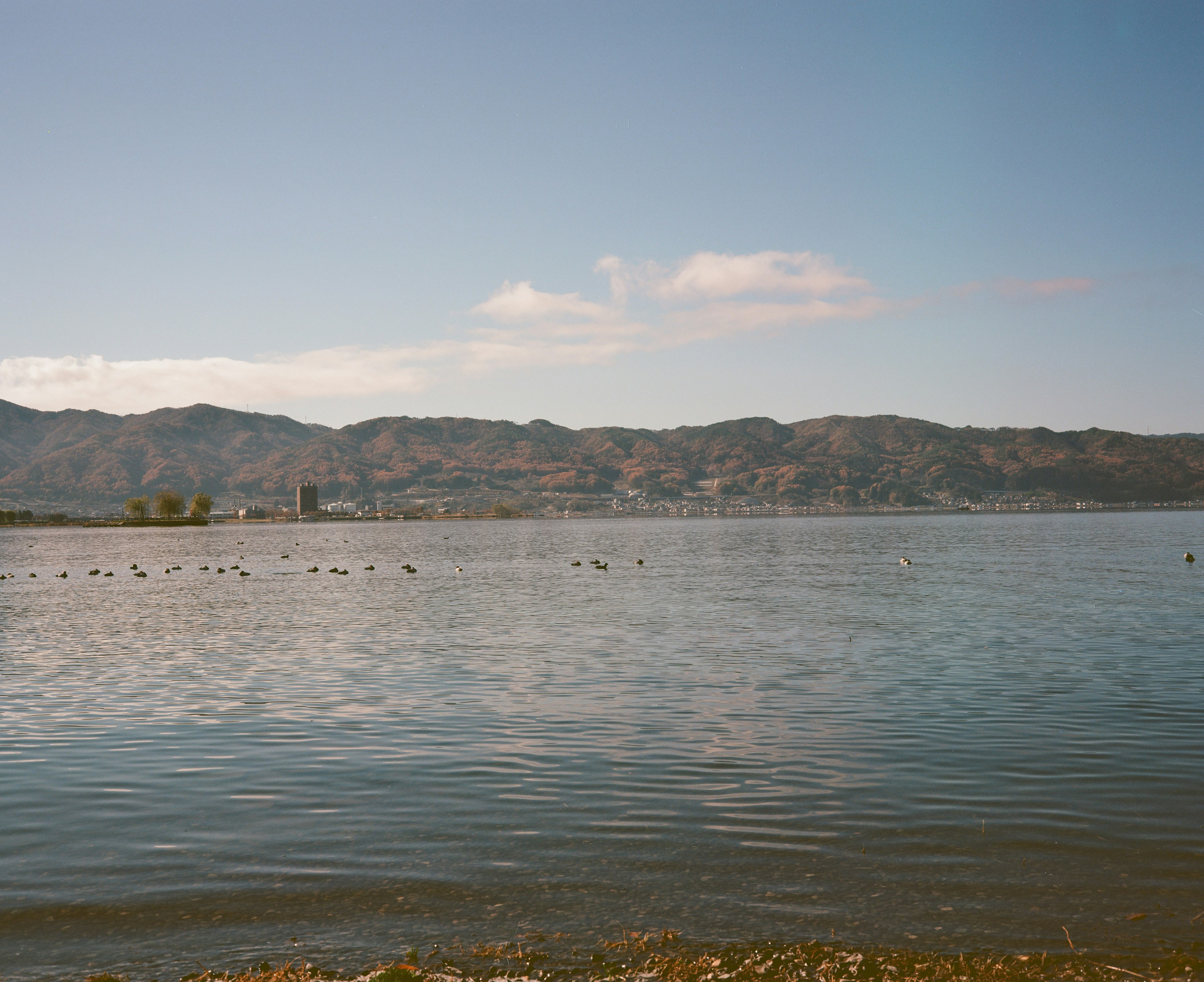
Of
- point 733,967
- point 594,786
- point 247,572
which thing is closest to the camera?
point 733,967

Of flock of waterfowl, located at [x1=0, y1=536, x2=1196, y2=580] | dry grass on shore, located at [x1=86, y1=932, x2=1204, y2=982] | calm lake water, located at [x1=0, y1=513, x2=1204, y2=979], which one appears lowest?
flock of waterfowl, located at [x1=0, y1=536, x2=1196, y2=580]

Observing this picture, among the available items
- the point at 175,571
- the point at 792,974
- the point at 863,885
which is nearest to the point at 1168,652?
the point at 863,885

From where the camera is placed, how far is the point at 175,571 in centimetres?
9800

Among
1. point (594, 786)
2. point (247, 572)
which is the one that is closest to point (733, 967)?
point (594, 786)

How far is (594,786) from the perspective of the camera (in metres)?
18.9

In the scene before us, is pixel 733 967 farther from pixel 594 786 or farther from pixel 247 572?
pixel 247 572

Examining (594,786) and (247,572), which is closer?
(594,786)

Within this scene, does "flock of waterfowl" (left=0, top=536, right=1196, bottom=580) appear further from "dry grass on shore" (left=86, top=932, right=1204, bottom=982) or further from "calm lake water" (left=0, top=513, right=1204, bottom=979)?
"dry grass on shore" (left=86, top=932, right=1204, bottom=982)

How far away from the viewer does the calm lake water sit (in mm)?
12477

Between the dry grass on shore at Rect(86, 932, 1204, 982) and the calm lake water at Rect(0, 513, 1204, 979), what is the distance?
0.45m

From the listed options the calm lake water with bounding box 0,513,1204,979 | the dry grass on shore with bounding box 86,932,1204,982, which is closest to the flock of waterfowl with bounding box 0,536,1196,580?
the calm lake water with bounding box 0,513,1204,979

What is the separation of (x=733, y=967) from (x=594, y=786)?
822 cm

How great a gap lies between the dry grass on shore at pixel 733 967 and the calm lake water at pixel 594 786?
446 millimetres

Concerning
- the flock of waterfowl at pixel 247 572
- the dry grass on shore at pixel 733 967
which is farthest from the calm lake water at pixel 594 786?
the flock of waterfowl at pixel 247 572
